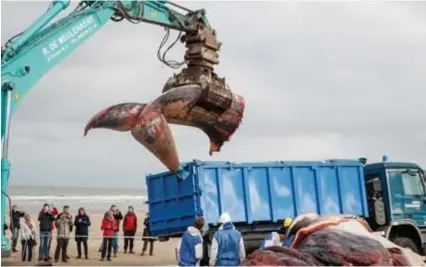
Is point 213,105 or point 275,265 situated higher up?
point 213,105

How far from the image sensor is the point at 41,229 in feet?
67.2

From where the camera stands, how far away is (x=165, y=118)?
11.8 meters

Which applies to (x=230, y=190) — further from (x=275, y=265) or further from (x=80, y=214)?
(x=275, y=265)

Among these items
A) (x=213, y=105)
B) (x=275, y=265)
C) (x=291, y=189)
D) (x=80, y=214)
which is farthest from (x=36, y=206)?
(x=275, y=265)

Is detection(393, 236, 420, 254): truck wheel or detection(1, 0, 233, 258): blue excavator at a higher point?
detection(1, 0, 233, 258): blue excavator

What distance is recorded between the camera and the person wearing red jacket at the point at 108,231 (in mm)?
21250

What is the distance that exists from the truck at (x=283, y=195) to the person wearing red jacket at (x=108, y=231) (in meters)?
3.89

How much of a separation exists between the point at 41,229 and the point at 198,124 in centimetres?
956

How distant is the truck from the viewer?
1627 centimetres

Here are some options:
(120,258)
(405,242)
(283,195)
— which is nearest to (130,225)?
(120,258)

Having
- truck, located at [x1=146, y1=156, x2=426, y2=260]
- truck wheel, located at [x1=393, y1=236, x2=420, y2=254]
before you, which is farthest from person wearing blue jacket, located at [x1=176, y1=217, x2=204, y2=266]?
truck wheel, located at [x1=393, y1=236, x2=420, y2=254]

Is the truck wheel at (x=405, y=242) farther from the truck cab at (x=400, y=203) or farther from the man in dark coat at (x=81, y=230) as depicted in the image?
A: the man in dark coat at (x=81, y=230)

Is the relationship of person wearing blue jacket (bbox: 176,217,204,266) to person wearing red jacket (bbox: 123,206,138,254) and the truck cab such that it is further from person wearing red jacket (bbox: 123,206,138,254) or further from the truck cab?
person wearing red jacket (bbox: 123,206,138,254)

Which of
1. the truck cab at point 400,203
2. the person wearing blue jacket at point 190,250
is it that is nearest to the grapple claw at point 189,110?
the person wearing blue jacket at point 190,250
